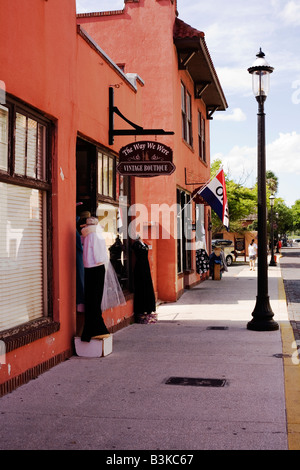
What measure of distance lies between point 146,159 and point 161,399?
186 inches

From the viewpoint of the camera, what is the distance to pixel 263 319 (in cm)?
1008

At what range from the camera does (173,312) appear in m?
12.9

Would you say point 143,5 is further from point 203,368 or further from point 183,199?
point 203,368

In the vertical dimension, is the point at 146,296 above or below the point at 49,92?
below

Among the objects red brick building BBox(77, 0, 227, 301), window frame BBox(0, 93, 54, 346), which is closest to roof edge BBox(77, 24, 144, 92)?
window frame BBox(0, 93, 54, 346)

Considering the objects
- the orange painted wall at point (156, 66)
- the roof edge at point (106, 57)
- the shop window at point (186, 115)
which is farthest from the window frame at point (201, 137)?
the roof edge at point (106, 57)

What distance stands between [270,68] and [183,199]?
294 inches

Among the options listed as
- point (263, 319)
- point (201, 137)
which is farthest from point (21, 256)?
point (201, 137)

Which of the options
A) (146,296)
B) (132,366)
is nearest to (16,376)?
(132,366)

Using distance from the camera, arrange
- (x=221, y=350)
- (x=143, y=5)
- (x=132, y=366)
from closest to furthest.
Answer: (x=132, y=366) < (x=221, y=350) < (x=143, y=5)

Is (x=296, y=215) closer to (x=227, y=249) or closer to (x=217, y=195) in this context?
(x=227, y=249)

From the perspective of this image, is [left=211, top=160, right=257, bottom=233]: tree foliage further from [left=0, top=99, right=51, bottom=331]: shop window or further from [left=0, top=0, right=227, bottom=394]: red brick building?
[left=0, top=99, right=51, bottom=331]: shop window

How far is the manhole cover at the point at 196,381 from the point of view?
6.32 m

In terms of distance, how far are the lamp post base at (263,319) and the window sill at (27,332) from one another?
13.6ft
